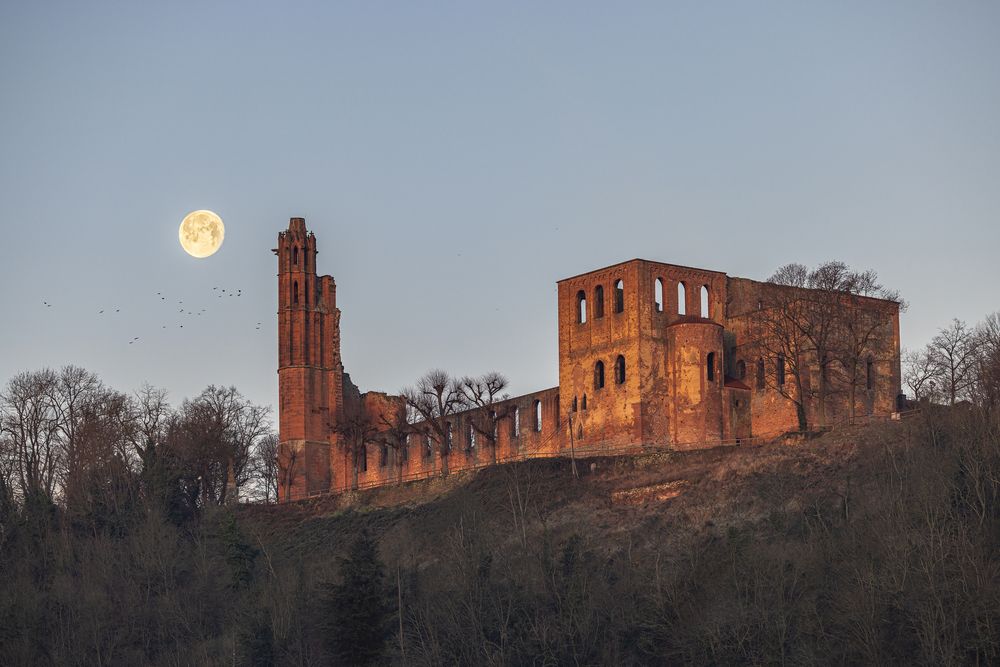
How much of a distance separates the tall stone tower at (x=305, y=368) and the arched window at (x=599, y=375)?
18.1 m

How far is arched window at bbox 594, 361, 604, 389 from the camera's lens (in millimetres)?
74688

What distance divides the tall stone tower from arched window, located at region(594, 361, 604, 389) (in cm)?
1812

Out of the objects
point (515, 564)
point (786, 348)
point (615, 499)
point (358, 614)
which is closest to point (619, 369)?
point (786, 348)

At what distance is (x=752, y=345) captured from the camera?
7344 centimetres

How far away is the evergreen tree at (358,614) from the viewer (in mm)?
57281

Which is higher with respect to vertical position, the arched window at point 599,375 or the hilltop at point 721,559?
the arched window at point 599,375

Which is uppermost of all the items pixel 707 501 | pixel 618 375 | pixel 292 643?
pixel 618 375

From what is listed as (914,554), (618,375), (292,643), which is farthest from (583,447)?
(914,554)

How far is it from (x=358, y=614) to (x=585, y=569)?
280 inches

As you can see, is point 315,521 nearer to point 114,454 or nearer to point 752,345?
point 114,454

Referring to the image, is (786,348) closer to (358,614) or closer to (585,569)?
(585,569)

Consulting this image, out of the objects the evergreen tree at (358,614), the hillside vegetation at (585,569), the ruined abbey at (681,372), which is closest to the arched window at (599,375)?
the ruined abbey at (681,372)

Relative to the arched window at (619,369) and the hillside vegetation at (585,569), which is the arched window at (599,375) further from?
the hillside vegetation at (585,569)

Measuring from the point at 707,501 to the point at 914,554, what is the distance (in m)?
12.6
